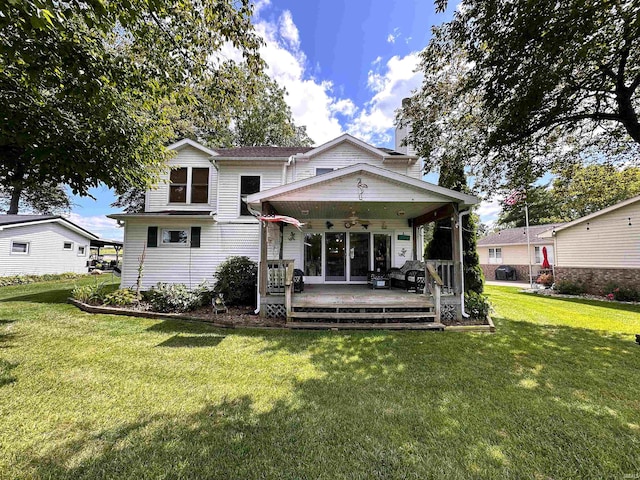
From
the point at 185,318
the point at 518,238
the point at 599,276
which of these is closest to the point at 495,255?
the point at 518,238

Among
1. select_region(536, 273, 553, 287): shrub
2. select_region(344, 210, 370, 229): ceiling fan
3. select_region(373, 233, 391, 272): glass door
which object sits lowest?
select_region(536, 273, 553, 287): shrub

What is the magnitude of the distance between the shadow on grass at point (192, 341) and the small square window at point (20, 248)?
17.9m

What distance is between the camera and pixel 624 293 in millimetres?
11539

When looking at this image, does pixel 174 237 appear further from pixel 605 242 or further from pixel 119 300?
pixel 605 242

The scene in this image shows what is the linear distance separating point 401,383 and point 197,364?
131 inches

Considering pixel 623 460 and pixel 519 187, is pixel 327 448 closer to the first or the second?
pixel 623 460

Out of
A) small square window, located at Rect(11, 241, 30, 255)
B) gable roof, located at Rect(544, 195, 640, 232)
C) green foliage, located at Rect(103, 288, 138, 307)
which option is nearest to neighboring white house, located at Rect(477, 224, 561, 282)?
gable roof, located at Rect(544, 195, 640, 232)

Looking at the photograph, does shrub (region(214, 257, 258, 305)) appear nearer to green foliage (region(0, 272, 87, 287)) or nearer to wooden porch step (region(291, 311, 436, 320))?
wooden porch step (region(291, 311, 436, 320))

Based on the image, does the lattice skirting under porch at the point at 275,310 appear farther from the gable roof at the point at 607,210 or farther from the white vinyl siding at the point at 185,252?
the gable roof at the point at 607,210

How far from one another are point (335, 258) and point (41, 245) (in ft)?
65.2

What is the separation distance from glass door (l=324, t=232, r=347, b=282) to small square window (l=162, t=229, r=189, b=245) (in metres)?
6.12

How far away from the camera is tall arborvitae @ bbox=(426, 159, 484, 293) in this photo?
9906 mm

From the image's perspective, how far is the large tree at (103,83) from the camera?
3938 millimetres

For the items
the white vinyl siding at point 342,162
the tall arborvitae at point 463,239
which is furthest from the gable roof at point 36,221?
the tall arborvitae at point 463,239
